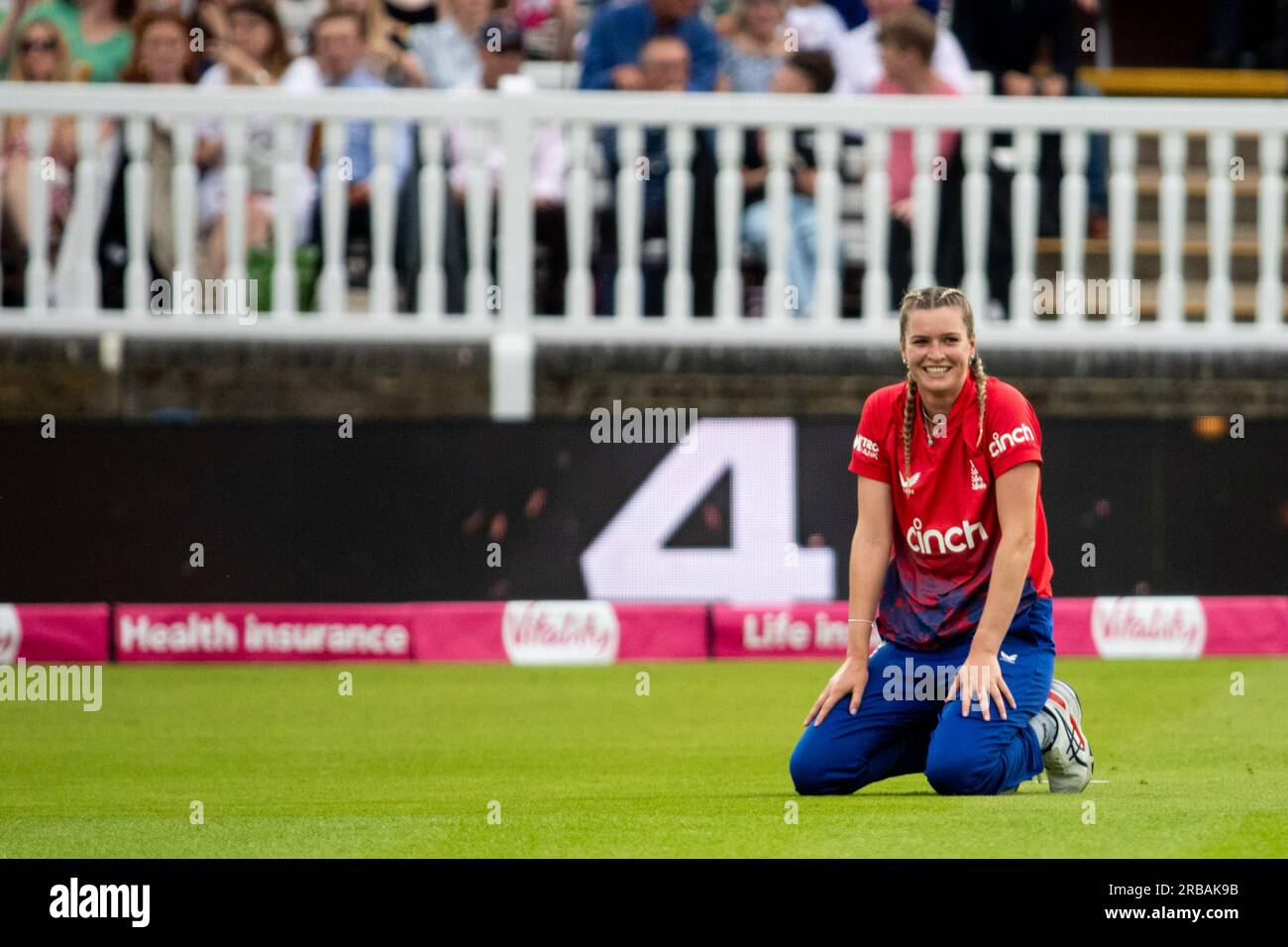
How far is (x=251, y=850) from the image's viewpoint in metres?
6.04

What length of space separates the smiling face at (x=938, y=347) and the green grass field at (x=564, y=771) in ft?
4.03

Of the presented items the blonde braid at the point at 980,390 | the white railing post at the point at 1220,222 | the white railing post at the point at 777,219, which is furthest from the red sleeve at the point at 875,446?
the white railing post at the point at 1220,222

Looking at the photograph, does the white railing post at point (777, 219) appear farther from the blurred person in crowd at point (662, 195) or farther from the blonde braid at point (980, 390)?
the blonde braid at point (980, 390)

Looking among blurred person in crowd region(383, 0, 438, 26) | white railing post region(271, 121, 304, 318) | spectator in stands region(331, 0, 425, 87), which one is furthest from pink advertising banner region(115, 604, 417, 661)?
blurred person in crowd region(383, 0, 438, 26)

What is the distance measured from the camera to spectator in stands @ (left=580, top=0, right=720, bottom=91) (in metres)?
13.4

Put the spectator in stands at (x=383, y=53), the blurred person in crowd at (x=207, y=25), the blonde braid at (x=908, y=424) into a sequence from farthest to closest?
the blurred person in crowd at (x=207, y=25)
the spectator in stands at (x=383, y=53)
the blonde braid at (x=908, y=424)

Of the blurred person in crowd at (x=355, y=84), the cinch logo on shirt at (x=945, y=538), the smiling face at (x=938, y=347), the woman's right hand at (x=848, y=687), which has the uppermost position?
the blurred person in crowd at (x=355, y=84)

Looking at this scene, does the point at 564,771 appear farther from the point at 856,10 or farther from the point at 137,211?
the point at 856,10

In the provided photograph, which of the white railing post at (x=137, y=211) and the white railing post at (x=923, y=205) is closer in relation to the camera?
the white railing post at (x=137, y=211)

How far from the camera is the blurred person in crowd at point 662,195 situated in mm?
12867

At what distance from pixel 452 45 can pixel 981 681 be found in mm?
8098

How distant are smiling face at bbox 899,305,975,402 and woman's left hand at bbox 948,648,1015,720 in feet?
2.57

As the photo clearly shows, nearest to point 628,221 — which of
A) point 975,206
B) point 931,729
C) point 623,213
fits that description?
point 623,213

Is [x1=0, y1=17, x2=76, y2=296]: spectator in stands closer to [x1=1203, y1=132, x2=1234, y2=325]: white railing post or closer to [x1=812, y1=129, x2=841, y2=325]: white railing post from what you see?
[x1=812, y1=129, x2=841, y2=325]: white railing post
